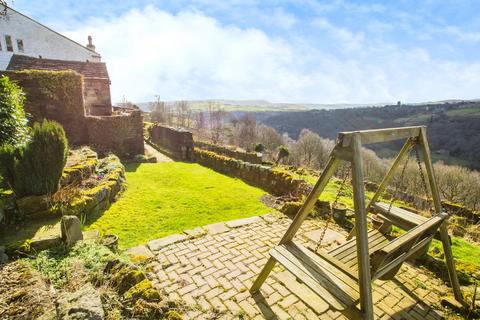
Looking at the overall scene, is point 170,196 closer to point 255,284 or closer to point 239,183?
point 239,183

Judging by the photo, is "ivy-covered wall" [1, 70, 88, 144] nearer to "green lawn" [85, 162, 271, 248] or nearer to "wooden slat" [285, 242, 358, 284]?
"green lawn" [85, 162, 271, 248]

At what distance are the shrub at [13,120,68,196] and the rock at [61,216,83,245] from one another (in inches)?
85.1

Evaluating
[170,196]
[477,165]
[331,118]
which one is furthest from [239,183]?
[331,118]

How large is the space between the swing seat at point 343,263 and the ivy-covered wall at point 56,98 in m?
13.7

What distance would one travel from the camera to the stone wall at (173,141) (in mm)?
15312

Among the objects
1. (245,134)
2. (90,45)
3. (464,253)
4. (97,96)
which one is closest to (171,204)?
(464,253)

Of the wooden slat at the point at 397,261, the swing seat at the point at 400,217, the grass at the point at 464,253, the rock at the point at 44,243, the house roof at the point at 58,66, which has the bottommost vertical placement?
the grass at the point at 464,253

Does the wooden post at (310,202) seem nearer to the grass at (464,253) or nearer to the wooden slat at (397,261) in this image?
the wooden slat at (397,261)

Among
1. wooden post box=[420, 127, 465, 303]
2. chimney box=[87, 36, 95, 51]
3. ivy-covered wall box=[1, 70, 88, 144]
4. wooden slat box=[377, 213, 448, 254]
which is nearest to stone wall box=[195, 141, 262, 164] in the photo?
ivy-covered wall box=[1, 70, 88, 144]

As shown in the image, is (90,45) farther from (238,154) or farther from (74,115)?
(238,154)

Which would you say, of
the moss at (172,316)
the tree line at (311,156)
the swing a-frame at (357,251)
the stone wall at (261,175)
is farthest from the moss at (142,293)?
the tree line at (311,156)

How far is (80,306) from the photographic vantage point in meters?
2.59

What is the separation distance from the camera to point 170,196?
8320mm

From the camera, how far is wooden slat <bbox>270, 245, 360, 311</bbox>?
9.03 ft
